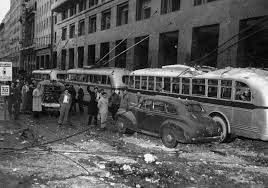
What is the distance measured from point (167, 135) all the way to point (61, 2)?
43203 millimetres

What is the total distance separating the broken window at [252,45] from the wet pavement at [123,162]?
337 inches

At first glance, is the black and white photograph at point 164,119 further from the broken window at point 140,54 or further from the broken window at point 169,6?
the broken window at point 140,54

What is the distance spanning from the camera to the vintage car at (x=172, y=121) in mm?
11477

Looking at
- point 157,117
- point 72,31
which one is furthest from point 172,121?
point 72,31

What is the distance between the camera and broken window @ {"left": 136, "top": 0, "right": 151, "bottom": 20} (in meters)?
30.8

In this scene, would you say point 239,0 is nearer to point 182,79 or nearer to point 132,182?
point 182,79

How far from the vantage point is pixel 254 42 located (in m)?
22.0

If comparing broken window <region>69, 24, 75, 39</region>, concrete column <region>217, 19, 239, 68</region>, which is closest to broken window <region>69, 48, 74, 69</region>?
broken window <region>69, 24, 75, 39</region>

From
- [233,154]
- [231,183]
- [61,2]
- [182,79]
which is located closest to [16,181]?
[231,183]

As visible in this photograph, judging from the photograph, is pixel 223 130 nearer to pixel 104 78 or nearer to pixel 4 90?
pixel 4 90

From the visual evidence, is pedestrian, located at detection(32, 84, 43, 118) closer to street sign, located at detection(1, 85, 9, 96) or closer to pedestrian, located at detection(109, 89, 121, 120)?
street sign, located at detection(1, 85, 9, 96)

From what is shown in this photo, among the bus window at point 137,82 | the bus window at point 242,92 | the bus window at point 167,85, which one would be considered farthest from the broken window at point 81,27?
the bus window at point 242,92

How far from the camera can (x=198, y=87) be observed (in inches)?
594

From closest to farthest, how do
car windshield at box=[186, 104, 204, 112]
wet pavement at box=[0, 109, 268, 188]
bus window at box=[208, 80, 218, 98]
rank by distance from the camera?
1. wet pavement at box=[0, 109, 268, 188]
2. car windshield at box=[186, 104, 204, 112]
3. bus window at box=[208, 80, 218, 98]
